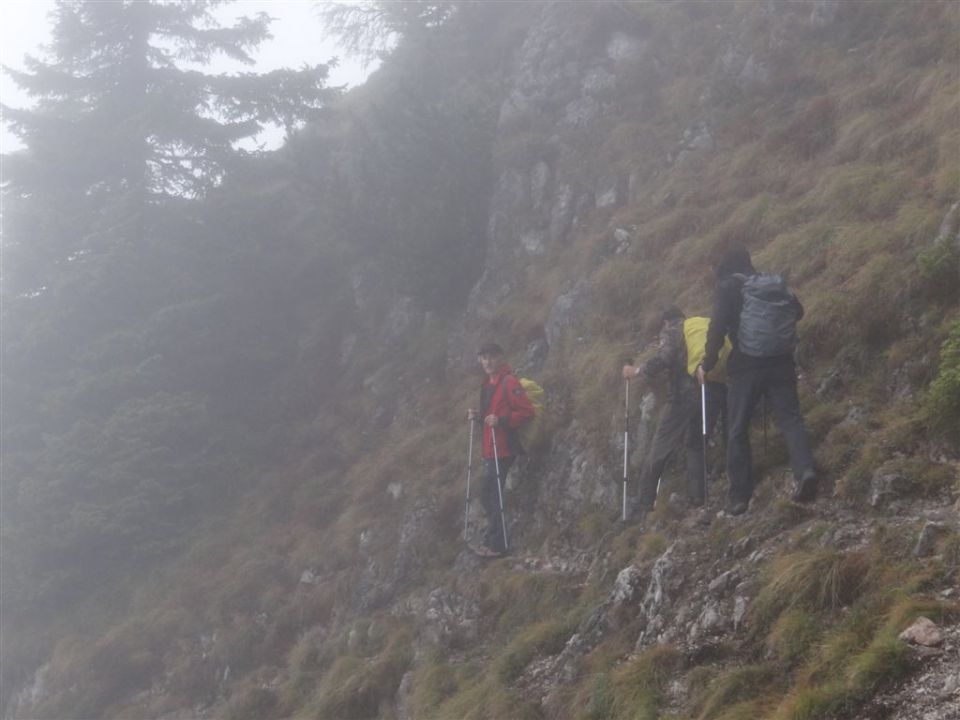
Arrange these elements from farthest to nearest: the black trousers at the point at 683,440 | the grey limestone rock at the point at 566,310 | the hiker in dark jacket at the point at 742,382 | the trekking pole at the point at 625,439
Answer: the grey limestone rock at the point at 566,310, the trekking pole at the point at 625,439, the black trousers at the point at 683,440, the hiker in dark jacket at the point at 742,382

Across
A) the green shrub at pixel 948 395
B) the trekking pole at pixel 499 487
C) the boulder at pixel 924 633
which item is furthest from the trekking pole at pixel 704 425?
the boulder at pixel 924 633

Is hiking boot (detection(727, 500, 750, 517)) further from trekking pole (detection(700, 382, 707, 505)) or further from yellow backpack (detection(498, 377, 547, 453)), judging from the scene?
yellow backpack (detection(498, 377, 547, 453))

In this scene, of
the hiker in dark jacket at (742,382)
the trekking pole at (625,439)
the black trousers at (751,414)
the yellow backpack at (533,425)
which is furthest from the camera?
the yellow backpack at (533,425)

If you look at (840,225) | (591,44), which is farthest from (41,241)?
(840,225)

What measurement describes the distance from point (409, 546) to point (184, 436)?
648 cm

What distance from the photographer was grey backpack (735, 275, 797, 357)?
8445 mm

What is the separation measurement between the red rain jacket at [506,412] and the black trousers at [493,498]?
120 mm

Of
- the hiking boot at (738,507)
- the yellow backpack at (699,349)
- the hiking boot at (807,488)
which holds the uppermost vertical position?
the yellow backpack at (699,349)

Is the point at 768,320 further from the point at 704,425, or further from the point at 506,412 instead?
the point at 506,412

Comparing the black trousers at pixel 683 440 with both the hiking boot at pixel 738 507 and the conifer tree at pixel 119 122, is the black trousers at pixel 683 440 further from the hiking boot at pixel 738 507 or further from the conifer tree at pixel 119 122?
the conifer tree at pixel 119 122

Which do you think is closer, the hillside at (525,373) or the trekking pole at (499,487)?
the hillside at (525,373)

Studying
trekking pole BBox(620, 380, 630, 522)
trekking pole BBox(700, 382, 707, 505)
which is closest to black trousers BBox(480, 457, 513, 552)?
trekking pole BBox(620, 380, 630, 522)

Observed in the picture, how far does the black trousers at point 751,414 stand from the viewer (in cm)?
828

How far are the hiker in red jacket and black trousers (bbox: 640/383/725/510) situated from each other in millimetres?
1943
